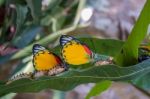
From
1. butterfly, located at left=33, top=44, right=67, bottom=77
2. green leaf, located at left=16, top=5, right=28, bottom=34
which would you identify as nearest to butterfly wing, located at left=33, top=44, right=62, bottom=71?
butterfly, located at left=33, top=44, right=67, bottom=77

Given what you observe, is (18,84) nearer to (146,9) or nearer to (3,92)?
(3,92)

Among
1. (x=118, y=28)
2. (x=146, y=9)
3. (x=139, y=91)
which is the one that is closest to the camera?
(x=146, y=9)

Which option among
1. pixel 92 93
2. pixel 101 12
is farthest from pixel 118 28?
pixel 92 93

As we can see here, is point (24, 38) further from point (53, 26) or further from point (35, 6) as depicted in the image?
point (53, 26)

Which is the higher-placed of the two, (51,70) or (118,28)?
(118,28)

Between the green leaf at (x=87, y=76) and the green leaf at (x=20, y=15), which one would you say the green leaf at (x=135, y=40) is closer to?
the green leaf at (x=87, y=76)

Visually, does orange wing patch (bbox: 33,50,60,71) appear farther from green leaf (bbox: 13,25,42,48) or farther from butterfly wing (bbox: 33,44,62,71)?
green leaf (bbox: 13,25,42,48)
